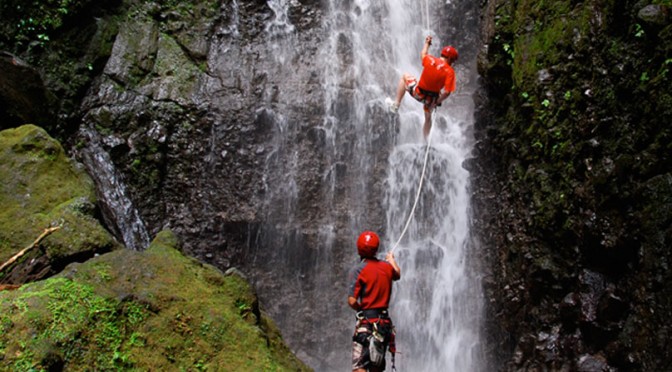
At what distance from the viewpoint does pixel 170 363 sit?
12.7ft

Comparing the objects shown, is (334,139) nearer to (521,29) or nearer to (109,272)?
(521,29)

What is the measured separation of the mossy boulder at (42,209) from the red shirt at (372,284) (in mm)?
2506

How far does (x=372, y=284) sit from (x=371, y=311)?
0.26 m

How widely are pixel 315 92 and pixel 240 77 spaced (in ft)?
5.60

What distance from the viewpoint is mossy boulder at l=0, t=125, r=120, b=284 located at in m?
4.82

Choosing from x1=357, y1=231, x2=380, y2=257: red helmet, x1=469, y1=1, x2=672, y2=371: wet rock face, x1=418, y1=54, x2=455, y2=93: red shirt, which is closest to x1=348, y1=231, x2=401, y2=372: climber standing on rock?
x1=357, y1=231, x2=380, y2=257: red helmet

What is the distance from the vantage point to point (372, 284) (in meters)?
4.95

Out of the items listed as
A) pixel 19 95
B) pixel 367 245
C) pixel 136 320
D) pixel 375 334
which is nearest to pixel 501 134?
pixel 367 245

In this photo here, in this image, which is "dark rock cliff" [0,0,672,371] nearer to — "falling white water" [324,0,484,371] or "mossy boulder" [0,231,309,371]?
"falling white water" [324,0,484,371]

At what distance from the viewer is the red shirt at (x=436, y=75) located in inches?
304

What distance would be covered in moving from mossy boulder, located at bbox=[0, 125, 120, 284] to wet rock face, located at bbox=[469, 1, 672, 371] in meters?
5.71

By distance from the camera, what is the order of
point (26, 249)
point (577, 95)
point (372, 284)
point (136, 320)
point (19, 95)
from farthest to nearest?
point (19, 95), point (577, 95), point (372, 284), point (26, 249), point (136, 320)

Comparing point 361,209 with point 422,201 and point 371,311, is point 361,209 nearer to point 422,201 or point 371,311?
point 422,201

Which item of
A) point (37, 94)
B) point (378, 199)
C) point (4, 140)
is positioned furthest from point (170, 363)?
point (378, 199)
